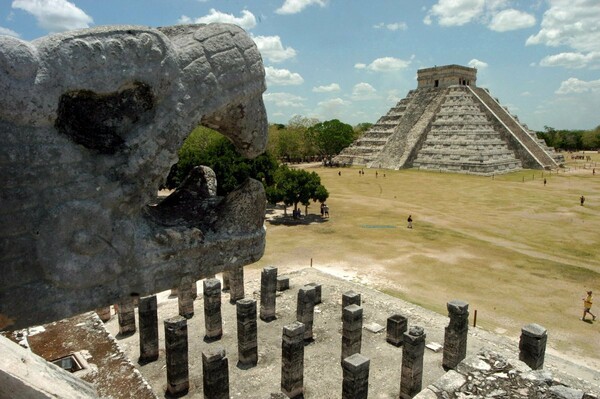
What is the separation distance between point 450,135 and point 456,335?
1804 inches

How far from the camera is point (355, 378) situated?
7.92 metres

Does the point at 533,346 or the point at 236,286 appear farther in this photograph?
the point at 236,286

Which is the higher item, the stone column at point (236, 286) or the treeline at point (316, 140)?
the treeline at point (316, 140)

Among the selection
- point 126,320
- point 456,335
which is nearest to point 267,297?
point 126,320

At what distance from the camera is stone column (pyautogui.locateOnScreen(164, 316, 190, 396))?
9.33 m

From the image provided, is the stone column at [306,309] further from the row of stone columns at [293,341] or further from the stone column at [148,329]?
the stone column at [148,329]

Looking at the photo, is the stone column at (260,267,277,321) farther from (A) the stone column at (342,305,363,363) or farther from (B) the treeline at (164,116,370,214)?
(B) the treeline at (164,116,370,214)

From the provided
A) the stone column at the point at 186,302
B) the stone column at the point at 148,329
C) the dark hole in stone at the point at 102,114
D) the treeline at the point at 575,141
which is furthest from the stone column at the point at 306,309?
the treeline at the point at 575,141

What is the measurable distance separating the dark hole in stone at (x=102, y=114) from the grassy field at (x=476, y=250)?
41.4 feet

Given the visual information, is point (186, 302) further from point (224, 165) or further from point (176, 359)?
point (224, 165)

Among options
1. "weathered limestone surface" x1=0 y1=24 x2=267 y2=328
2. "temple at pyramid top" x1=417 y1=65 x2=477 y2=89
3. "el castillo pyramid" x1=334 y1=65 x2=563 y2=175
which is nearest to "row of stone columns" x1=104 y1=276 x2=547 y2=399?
"weathered limestone surface" x1=0 y1=24 x2=267 y2=328

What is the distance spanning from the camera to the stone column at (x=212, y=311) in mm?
11688

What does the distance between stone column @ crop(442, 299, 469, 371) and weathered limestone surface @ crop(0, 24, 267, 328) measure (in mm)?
9160

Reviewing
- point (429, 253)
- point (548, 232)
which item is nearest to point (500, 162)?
point (548, 232)
